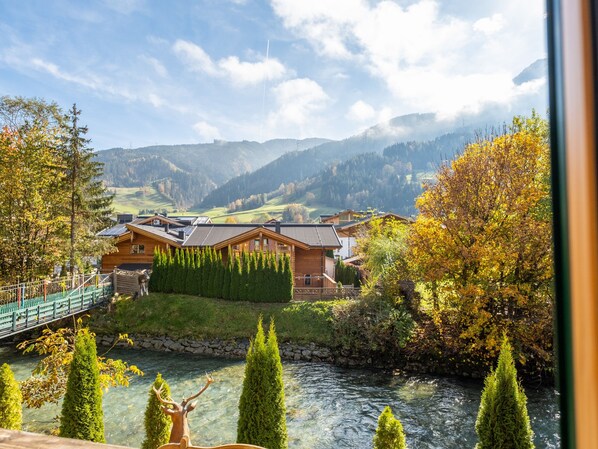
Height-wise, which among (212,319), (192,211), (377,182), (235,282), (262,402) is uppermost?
(377,182)

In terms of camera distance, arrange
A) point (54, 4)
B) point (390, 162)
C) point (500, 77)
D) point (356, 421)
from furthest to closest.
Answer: point (390, 162)
point (356, 421)
point (54, 4)
point (500, 77)

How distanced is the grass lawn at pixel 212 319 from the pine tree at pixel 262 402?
32.7 ft

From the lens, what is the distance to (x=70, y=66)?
4633 millimetres

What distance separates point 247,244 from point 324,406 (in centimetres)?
1400

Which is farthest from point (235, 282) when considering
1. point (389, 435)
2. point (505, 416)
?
point (505, 416)

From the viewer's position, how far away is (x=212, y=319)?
1820 cm

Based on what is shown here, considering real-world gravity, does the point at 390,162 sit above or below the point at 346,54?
above

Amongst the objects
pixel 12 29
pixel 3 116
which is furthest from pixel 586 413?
pixel 3 116

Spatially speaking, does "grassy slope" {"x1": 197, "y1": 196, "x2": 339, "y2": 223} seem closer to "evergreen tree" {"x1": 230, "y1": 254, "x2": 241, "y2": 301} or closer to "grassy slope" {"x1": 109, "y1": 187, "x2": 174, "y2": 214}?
"grassy slope" {"x1": 109, "y1": 187, "x2": 174, "y2": 214}

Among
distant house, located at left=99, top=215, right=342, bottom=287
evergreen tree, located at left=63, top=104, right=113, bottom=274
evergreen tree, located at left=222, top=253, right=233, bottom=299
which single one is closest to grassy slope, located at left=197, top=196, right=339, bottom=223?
distant house, located at left=99, top=215, right=342, bottom=287

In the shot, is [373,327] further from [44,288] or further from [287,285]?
[44,288]

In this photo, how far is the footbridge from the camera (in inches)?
520

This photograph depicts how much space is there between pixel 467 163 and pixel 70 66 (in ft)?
40.7

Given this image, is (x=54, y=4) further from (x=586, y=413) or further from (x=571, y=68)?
(x=586, y=413)
